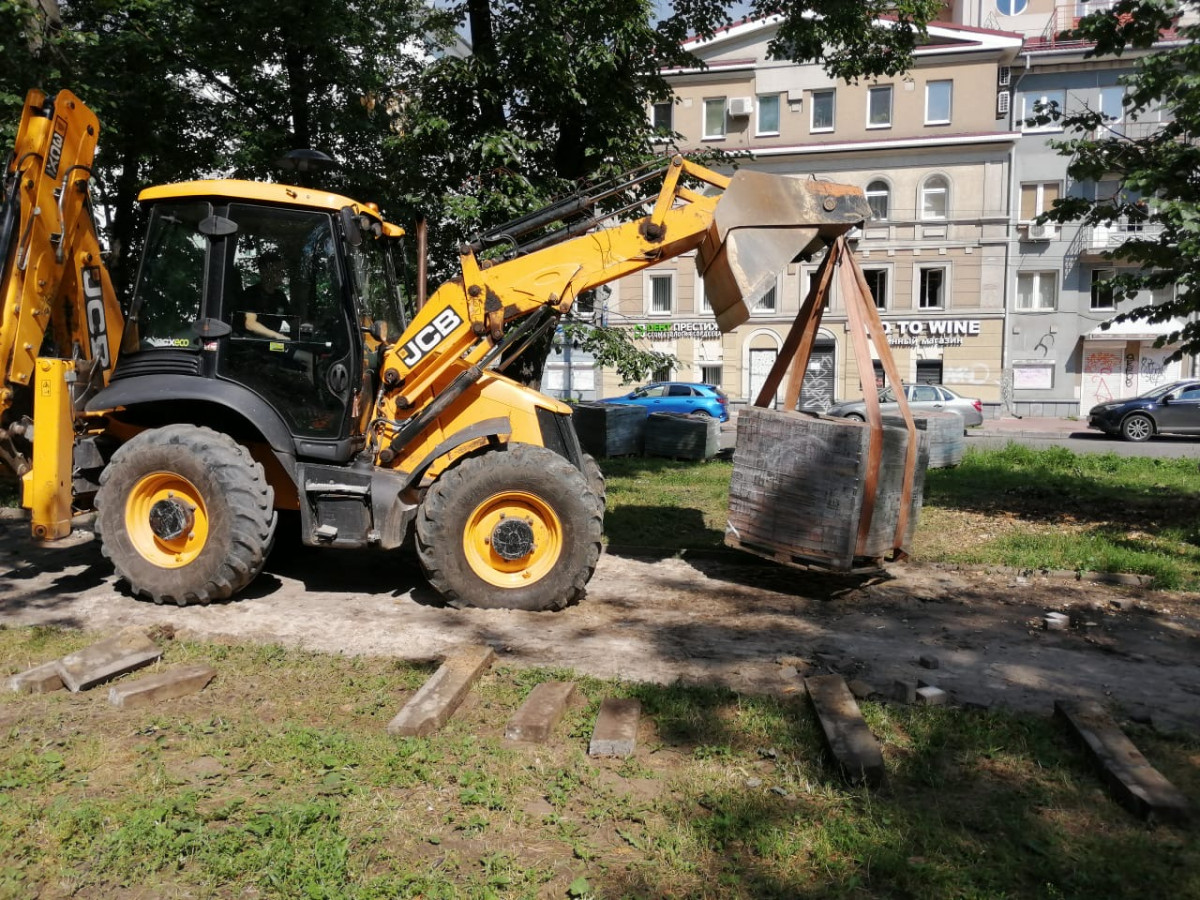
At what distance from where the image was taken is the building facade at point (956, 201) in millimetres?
31797

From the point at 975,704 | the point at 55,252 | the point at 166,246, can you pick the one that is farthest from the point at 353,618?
the point at 975,704

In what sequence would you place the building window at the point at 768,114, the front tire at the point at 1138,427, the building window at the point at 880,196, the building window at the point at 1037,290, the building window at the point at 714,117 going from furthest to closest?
the building window at the point at 714,117 < the building window at the point at 768,114 < the building window at the point at 1037,290 < the building window at the point at 880,196 < the front tire at the point at 1138,427

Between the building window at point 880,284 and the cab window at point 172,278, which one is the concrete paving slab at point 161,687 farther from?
the building window at point 880,284

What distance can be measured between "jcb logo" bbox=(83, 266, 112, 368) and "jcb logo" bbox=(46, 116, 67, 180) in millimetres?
731

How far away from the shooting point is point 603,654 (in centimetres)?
561

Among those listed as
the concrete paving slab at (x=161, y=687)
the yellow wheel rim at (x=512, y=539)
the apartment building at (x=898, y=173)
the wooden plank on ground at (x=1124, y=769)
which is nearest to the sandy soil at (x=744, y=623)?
the yellow wheel rim at (x=512, y=539)

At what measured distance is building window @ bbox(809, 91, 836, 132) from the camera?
108 feet

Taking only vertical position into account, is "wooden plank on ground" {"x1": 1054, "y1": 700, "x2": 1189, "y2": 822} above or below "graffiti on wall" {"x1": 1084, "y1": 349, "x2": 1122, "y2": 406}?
Answer: below

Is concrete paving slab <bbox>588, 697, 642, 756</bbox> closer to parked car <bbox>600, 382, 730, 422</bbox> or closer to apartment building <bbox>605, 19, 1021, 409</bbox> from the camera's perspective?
parked car <bbox>600, 382, 730, 422</bbox>

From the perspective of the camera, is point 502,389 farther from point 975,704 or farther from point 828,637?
point 975,704

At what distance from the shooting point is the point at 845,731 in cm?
416

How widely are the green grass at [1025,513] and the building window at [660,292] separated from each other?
20.4 m

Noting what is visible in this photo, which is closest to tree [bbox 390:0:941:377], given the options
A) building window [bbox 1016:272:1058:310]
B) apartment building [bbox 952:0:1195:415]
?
apartment building [bbox 952:0:1195:415]

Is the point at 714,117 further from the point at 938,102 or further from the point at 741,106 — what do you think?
the point at 938,102
